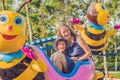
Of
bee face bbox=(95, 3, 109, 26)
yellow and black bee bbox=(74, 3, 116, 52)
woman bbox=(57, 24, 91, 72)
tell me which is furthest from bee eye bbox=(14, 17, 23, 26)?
bee face bbox=(95, 3, 109, 26)

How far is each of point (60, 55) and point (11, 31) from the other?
98 cm

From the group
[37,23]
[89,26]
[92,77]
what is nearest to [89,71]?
[92,77]

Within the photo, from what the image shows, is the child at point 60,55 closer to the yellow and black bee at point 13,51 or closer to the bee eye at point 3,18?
the yellow and black bee at point 13,51

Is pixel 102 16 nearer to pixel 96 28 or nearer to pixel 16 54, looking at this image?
pixel 96 28

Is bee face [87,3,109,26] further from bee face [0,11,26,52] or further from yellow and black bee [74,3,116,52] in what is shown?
bee face [0,11,26,52]

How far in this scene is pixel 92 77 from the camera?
5.05 metres

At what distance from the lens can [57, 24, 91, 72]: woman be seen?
4.70 metres

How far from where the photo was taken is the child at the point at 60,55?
4.48m

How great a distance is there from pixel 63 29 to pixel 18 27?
3.39 ft

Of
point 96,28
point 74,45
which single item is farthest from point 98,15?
point 74,45

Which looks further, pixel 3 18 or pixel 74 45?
pixel 74 45

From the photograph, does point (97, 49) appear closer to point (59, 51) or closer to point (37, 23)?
point (59, 51)

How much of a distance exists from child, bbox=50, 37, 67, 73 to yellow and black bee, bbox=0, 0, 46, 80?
635 mm

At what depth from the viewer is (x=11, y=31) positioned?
3.72m
